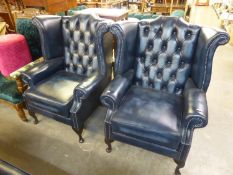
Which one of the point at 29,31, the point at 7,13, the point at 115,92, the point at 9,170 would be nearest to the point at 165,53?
the point at 115,92

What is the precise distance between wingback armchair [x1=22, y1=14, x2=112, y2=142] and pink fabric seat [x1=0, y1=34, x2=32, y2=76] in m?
0.29

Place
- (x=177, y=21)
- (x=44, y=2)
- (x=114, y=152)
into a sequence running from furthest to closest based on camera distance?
(x=44, y=2)
(x=114, y=152)
(x=177, y=21)

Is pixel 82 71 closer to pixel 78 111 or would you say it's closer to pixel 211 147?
pixel 78 111

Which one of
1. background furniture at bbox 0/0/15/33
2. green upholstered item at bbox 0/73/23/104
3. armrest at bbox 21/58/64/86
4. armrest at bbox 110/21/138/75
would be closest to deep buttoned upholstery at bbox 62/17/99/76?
armrest at bbox 21/58/64/86

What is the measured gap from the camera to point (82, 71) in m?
2.10

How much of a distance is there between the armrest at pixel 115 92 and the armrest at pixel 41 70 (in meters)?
0.83

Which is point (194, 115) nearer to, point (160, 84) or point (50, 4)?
point (160, 84)

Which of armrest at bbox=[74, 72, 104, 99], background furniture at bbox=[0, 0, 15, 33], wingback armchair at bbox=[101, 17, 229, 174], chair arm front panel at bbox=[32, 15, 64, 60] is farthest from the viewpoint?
background furniture at bbox=[0, 0, 15, 33]

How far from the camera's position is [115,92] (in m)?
1.48

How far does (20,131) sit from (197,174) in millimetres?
1841

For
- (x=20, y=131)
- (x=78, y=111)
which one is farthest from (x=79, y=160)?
(x=20, y=131)

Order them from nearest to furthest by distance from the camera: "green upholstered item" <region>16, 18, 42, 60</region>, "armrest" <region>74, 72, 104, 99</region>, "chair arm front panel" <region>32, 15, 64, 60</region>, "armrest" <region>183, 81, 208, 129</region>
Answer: "armrest" <region>183, 81, 208, 129</region> → "armrest" <region>74, 72, 104, 99</region> → "chair arm front panel" <region>32, 15, 64, 60</region> → "green upholstered item" <region>16, 18, 42, 60</region>

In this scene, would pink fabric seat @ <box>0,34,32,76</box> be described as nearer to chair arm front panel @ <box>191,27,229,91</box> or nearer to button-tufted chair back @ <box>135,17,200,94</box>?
A: button-tufted chair back @ <box>135,17,200,94</box>

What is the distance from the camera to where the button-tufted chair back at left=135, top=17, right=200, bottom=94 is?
1592 mm
